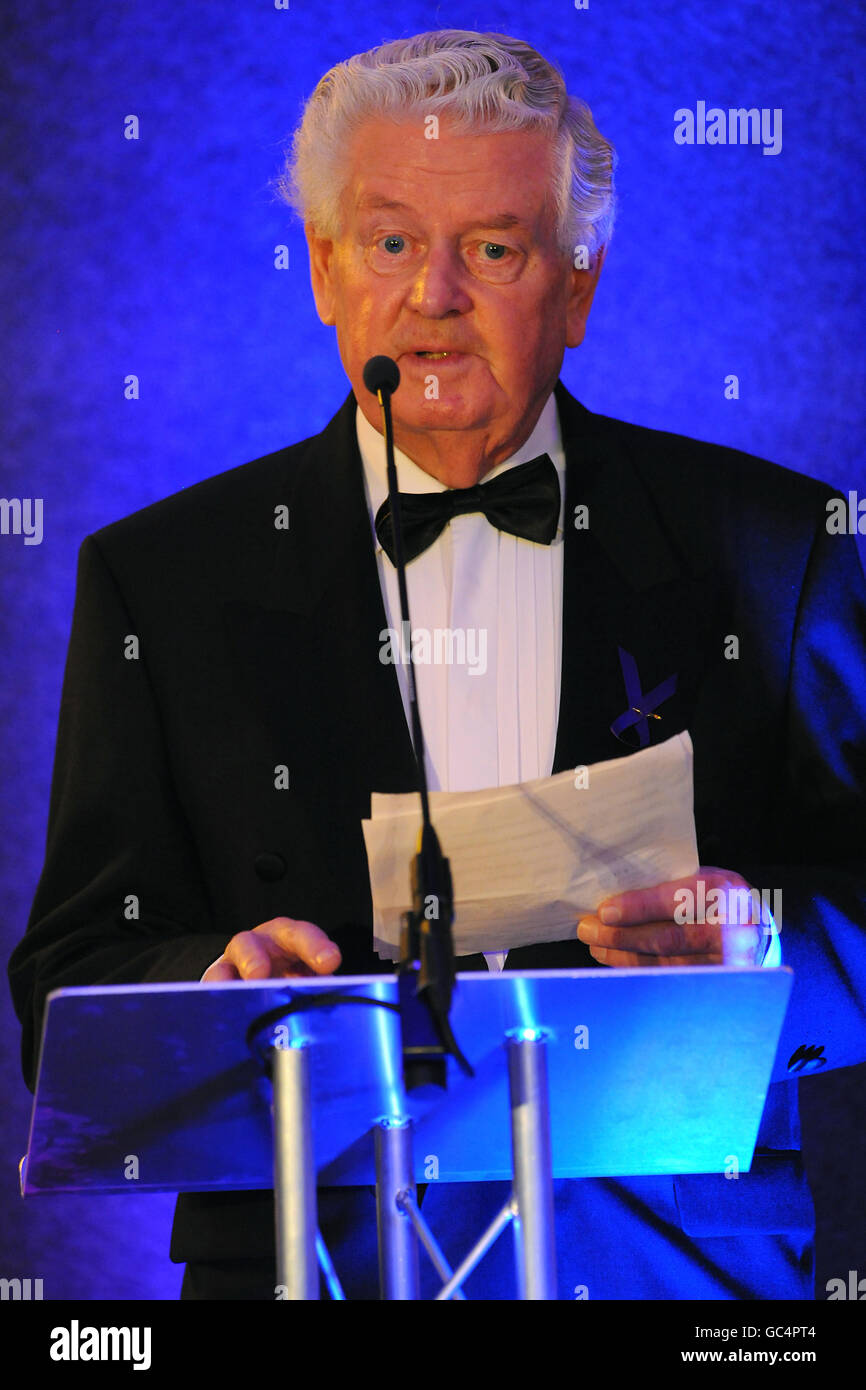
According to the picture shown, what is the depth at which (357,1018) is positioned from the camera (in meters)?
1.18

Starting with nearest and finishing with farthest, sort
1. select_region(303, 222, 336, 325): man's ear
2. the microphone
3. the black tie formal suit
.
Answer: the microphone → the black tie formal suit → select_region(303, 222, 336, 325): man's ear

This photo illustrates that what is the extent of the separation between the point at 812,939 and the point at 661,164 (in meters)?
1.36

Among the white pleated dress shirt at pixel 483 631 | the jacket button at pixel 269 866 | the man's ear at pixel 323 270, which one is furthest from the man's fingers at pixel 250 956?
the man's ear at pixel 323 270

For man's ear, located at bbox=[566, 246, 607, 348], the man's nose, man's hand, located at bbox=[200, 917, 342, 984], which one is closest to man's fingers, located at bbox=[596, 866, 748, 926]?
man's hand, located at bbox=[200, 917, 342, 984]

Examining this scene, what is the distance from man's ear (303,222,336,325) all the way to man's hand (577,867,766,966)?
102 centimetres

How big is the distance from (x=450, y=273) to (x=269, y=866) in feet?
2.59

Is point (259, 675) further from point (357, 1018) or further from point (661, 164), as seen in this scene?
point (661, 164)

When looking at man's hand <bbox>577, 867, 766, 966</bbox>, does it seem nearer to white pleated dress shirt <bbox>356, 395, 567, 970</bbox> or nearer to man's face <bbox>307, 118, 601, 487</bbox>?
white pleated dress shirt <bbox>356, 395, 567, 970</bbox>

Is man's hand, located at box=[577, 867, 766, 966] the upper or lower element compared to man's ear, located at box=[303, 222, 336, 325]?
lower

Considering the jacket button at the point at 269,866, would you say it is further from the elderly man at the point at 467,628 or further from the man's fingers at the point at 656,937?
the man's fingers at the point at 656,937

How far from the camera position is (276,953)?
1.47 m

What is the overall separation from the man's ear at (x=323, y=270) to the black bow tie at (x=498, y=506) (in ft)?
1.00

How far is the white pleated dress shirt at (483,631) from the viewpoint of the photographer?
2035 mm

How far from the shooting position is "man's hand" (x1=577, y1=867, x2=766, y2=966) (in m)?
1.52
